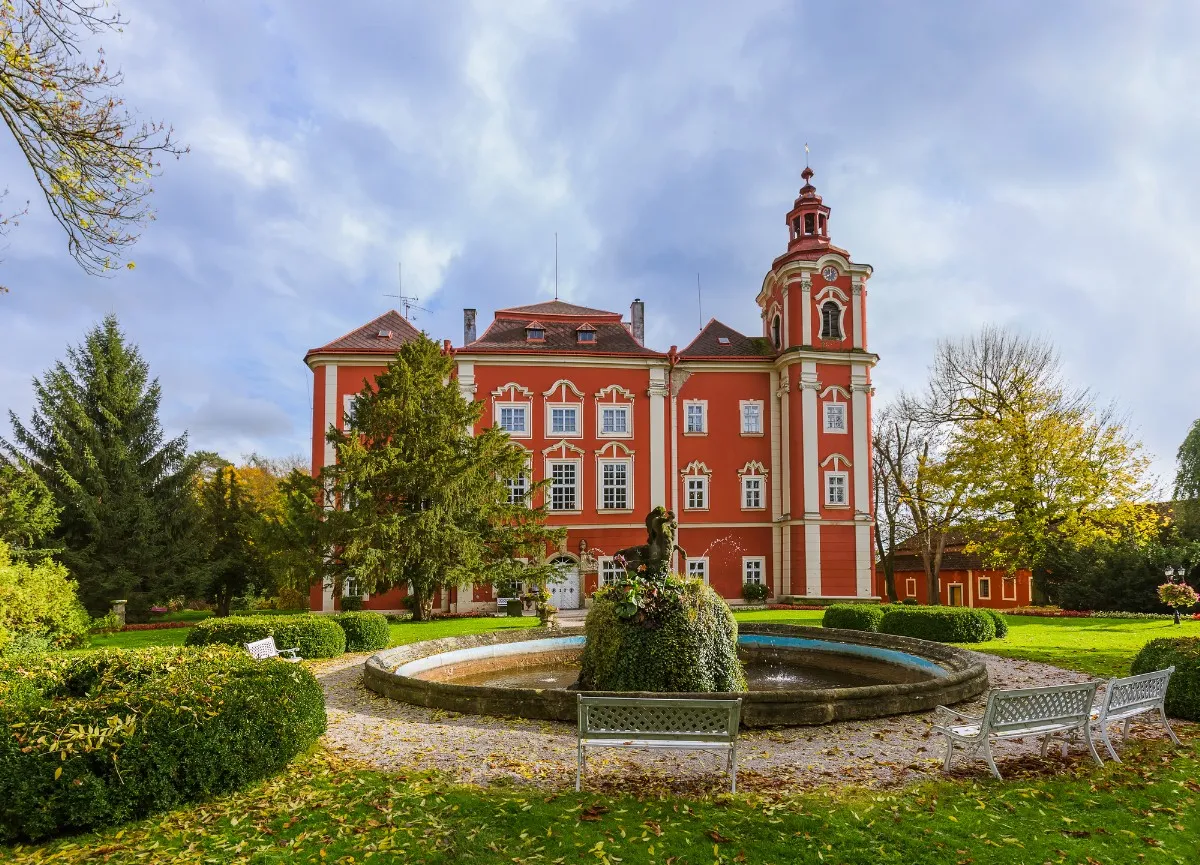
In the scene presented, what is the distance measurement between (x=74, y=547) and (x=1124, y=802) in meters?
30.2

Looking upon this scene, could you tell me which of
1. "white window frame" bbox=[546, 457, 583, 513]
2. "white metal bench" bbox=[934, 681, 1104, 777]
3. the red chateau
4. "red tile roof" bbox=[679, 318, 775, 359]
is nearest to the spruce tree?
the red chateau

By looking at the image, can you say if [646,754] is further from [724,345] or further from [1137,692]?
Result: [724,345]

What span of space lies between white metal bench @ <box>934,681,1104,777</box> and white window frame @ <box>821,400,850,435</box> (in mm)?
23347

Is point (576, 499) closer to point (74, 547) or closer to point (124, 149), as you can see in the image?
point (74, 547)

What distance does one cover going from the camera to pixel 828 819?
5.13 metres

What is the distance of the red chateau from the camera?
28.6 metres

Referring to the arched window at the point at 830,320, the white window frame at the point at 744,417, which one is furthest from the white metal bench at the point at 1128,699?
the arched window at the point at 830,320

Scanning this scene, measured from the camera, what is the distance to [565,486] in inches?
1148

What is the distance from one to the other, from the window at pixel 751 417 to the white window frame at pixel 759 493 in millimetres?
1901

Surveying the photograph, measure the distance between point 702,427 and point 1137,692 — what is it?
2345 centimetres

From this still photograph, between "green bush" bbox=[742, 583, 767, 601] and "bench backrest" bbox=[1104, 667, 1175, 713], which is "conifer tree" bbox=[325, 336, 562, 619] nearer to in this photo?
"green bush" bbox=[742, 583, 767, 601]

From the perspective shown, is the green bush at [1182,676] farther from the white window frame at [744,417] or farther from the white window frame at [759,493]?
the white window frame at [744,417]

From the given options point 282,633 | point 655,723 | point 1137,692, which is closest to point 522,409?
point 282,633

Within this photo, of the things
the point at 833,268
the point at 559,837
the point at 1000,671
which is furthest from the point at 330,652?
the point at 833,268
